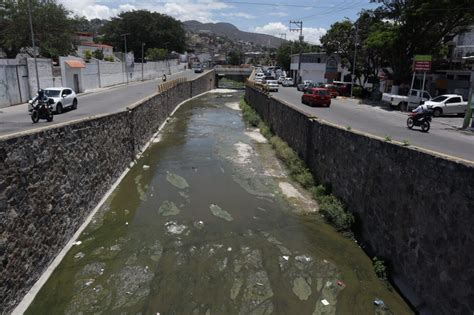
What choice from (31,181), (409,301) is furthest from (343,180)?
(31,181)

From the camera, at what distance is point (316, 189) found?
1593cm

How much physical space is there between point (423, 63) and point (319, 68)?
42786 mm

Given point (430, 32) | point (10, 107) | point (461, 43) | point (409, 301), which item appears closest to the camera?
point (409, 301)

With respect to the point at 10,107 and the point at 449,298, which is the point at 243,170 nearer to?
the point at 449,298

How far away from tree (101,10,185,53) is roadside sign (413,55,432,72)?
96460 mm

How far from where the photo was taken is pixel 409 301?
346 inches

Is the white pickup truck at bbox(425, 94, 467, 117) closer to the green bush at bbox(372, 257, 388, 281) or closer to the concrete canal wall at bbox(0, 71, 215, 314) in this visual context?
the green bush at bbox(372, 257, 388, 281)

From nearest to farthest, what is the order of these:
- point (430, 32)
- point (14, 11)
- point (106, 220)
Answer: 1. point (106, 220)
2. point (430, 32)
3. point (14, 11)

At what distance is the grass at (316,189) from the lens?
12711 mm

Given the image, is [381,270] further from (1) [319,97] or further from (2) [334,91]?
(2) [334,91]

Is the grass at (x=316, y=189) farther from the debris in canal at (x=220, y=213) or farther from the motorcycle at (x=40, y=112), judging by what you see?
the motorcycle at (x=40, y=112)

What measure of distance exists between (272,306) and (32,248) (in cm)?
588

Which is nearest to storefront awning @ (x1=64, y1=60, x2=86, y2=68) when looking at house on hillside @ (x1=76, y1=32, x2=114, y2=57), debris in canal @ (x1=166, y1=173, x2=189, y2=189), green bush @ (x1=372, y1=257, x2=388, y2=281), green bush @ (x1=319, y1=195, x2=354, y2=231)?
house on hillside @ (x1=76, y1=32, x2=114, y2=57)

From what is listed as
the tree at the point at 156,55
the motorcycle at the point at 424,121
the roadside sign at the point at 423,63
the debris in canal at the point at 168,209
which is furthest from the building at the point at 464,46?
the tree at the point at 156,55
